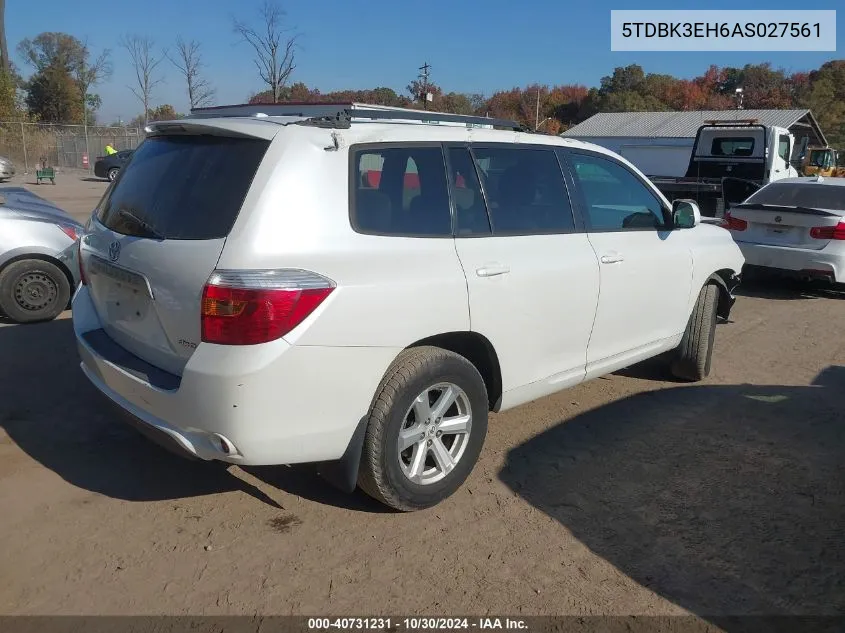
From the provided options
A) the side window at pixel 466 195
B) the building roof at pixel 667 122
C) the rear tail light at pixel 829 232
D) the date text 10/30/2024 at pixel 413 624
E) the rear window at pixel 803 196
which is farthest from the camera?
the building roof at pixel 667 122

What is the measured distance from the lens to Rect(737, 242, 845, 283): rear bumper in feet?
27.8

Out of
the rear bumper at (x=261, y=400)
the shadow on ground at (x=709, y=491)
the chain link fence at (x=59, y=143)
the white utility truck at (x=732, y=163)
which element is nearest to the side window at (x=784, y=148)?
the white utility truck at (x=732, y=163)

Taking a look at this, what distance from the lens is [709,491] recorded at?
3857 millimetres

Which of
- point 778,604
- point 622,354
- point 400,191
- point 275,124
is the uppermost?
point 275,124

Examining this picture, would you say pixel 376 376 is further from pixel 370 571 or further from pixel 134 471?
pixel 134 471

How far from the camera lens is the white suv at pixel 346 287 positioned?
2873 millimetres

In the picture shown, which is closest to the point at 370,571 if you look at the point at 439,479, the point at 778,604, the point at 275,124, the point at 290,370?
the point at 439,479

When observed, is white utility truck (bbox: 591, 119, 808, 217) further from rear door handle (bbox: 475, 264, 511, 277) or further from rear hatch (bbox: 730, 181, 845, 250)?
rear door handle (bbox: 475, 264, 511, 277)

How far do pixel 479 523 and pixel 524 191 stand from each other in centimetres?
183

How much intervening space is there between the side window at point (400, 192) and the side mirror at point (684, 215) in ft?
6.92

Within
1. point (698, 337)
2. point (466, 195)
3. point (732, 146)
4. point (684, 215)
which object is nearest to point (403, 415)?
point (466, 195)

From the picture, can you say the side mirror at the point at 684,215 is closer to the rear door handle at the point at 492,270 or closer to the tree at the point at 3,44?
the rear door handle at the point at 492,270

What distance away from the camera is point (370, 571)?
309 centimetres

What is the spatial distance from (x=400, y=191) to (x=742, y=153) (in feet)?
43.8
